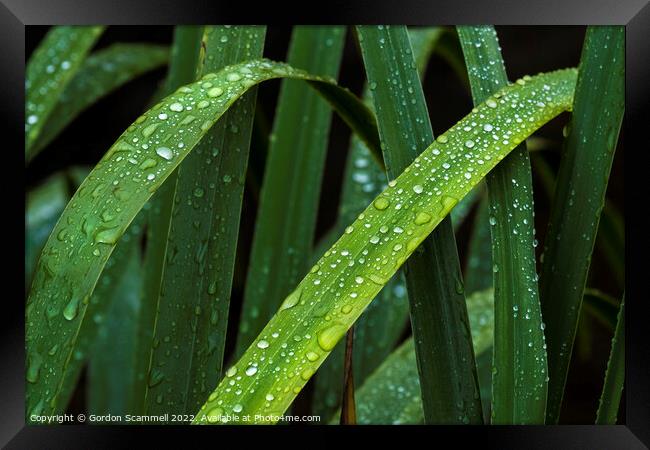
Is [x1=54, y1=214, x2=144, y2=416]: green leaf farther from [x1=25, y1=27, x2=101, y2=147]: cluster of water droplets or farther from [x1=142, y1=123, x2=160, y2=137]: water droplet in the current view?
[x1=142, y1=123, x2=160, y2=137]: water droplet

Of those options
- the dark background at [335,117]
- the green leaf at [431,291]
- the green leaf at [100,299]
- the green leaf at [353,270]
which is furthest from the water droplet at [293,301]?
the dark background at [335,117]

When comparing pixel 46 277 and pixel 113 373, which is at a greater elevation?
pixel 46 277

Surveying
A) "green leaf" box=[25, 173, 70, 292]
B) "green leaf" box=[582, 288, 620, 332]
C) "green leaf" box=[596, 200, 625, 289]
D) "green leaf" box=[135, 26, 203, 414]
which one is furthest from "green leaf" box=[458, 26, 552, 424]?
"green leaf" box=[25, 173, 70, 292]

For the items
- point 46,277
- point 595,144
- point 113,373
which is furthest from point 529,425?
point 113,373

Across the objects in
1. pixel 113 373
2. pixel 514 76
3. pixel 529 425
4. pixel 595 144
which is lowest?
pixel 113 373

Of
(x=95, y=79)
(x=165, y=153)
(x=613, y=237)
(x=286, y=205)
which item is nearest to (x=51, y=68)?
(x=95, y=79)

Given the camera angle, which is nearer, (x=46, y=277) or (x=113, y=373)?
(x=46, y=277)

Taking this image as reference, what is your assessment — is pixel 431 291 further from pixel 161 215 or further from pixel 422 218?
pixel 161 215
